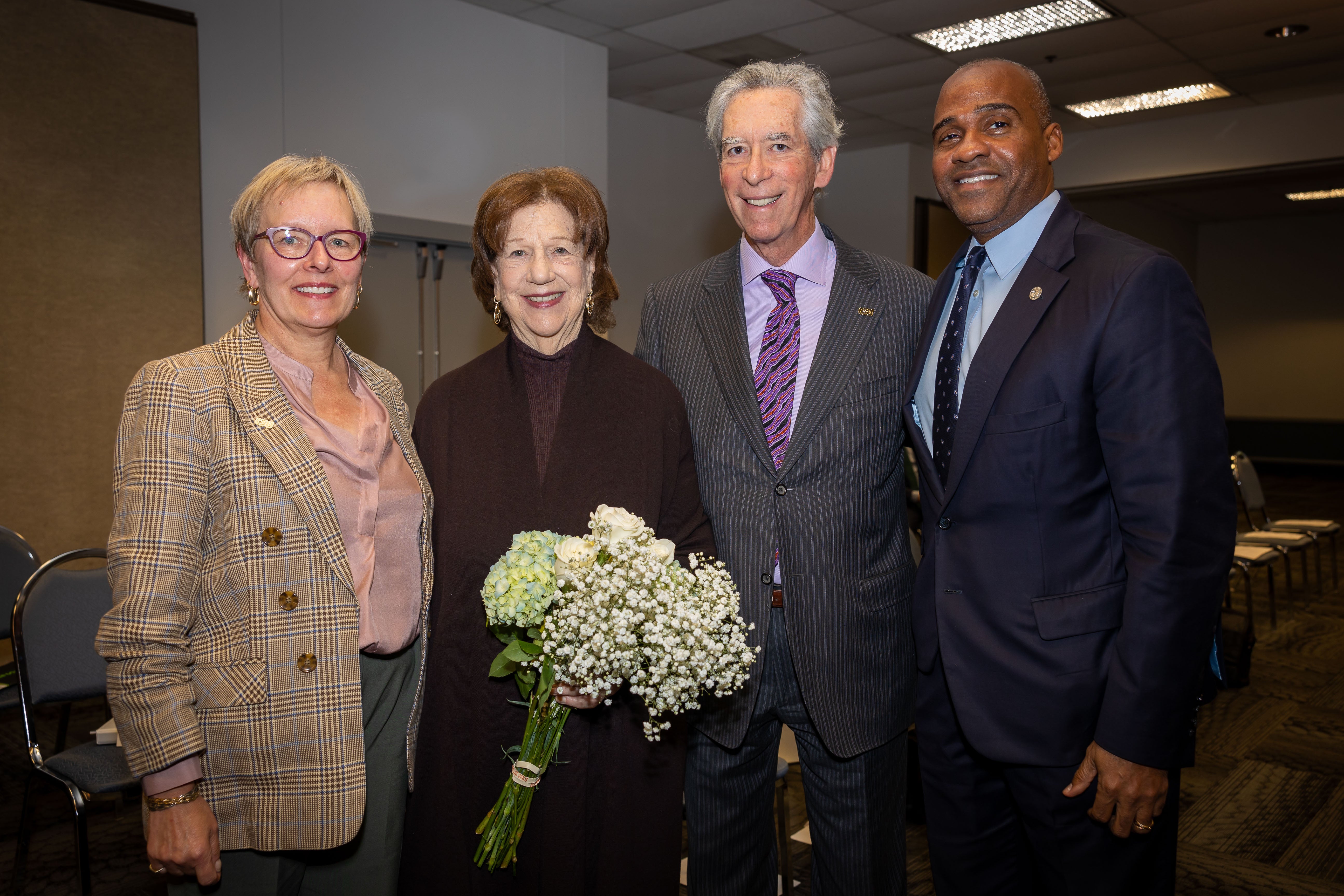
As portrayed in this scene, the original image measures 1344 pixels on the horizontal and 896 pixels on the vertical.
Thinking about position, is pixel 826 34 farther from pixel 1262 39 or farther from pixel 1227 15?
pixel 1262 39

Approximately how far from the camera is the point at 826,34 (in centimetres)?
676

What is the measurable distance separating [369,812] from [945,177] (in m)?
1.85

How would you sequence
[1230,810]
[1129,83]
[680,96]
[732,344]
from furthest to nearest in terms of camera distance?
[680,96] → [1129,83] → [1230,810] → [732,344]

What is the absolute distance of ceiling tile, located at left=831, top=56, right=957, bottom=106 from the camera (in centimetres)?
750

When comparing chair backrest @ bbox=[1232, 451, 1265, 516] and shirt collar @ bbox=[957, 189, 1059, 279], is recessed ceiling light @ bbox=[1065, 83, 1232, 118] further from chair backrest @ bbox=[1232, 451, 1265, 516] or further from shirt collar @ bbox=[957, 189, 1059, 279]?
shirt collar @ bbox=[957, 189, 1059, 279]

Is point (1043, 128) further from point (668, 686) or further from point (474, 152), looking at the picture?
point (474, 152)

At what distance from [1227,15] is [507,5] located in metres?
5.12

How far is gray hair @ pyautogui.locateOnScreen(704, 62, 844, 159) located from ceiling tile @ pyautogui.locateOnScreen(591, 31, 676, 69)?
5020 millimetres

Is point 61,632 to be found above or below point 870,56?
below

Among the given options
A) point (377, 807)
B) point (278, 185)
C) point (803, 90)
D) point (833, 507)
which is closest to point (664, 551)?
point (833, 507)

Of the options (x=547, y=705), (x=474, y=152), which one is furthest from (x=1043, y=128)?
(x=474, y=152)

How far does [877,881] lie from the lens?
209 centimetres

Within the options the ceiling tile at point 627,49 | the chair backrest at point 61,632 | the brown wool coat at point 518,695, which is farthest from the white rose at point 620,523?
the ceiling tile at point 627,49

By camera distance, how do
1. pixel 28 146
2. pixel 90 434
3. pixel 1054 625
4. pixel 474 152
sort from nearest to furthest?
pixel 1054 625
pixel 28 146
pixel 90 434
pixel 474 152
